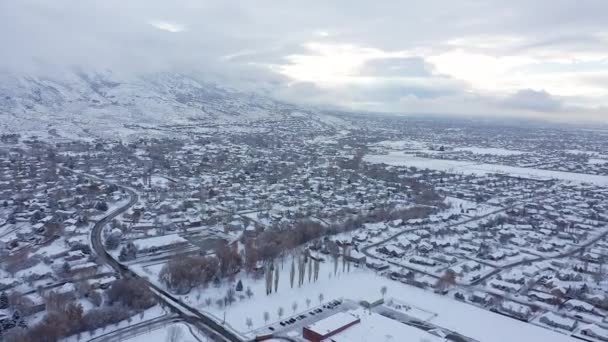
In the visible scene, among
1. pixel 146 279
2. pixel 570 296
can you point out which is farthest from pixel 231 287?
pixel 570 296

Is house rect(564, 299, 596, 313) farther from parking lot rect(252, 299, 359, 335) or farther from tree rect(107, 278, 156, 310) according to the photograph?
tree rect(107, 278, 156, 310)

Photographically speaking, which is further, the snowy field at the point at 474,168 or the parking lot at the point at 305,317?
the snowy field at the point at 474,168

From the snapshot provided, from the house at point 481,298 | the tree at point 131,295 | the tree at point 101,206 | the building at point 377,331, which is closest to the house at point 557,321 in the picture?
the house at point 481,298

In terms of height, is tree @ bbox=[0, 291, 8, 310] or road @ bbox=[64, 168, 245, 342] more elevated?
tree @ bbox=[0, 291, 8, 310]

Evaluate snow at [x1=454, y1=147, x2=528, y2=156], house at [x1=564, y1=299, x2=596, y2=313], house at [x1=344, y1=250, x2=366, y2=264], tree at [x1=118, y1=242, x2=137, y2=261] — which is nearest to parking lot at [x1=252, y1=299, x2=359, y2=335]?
house at [x1=344, y1=250, x2=366, y2=264]

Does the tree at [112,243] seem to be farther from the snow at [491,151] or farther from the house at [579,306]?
the snow at [491,151]

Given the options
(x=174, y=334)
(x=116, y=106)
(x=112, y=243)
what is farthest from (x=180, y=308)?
(x=116, y=106)
